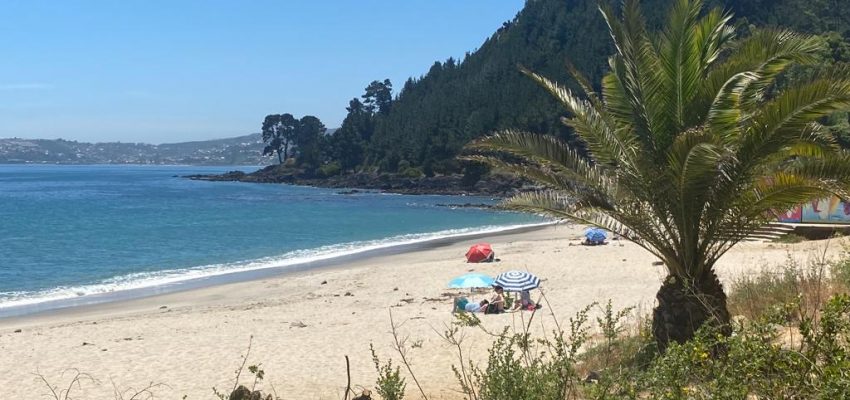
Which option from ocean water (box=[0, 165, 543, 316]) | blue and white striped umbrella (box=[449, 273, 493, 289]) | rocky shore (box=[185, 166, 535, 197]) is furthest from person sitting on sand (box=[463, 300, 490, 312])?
rocky shore (box=[185, 166, 535, 197])

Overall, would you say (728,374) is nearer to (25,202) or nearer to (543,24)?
(25,202)

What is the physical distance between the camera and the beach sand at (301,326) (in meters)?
10.7

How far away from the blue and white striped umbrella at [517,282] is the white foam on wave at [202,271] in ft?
43.0

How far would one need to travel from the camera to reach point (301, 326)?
14.8 metres

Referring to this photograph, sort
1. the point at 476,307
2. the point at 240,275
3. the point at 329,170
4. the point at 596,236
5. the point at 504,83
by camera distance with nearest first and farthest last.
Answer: the point at 476,307, the point at 240,275, the point at 596,236, the point at 504,83, the point at 329,170

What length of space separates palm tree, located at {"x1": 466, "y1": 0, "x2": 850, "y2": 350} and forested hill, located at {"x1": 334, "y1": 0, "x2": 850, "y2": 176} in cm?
7535

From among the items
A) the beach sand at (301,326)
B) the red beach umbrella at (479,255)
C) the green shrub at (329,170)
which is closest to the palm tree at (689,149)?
the beach sand at (301,326)

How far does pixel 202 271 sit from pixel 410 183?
223ft

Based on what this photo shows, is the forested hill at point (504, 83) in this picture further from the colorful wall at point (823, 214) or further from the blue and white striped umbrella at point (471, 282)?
the blue and white striped umbrella at point (471, 282)

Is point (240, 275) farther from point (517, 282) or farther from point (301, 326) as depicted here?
point (517, 282)

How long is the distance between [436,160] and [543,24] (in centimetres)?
3923

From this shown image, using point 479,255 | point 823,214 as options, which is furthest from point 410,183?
point 823,214

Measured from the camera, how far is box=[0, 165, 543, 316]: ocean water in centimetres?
2422

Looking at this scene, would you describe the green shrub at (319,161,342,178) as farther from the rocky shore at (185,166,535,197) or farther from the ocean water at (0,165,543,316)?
the ocean water at (0,165,543,316)
